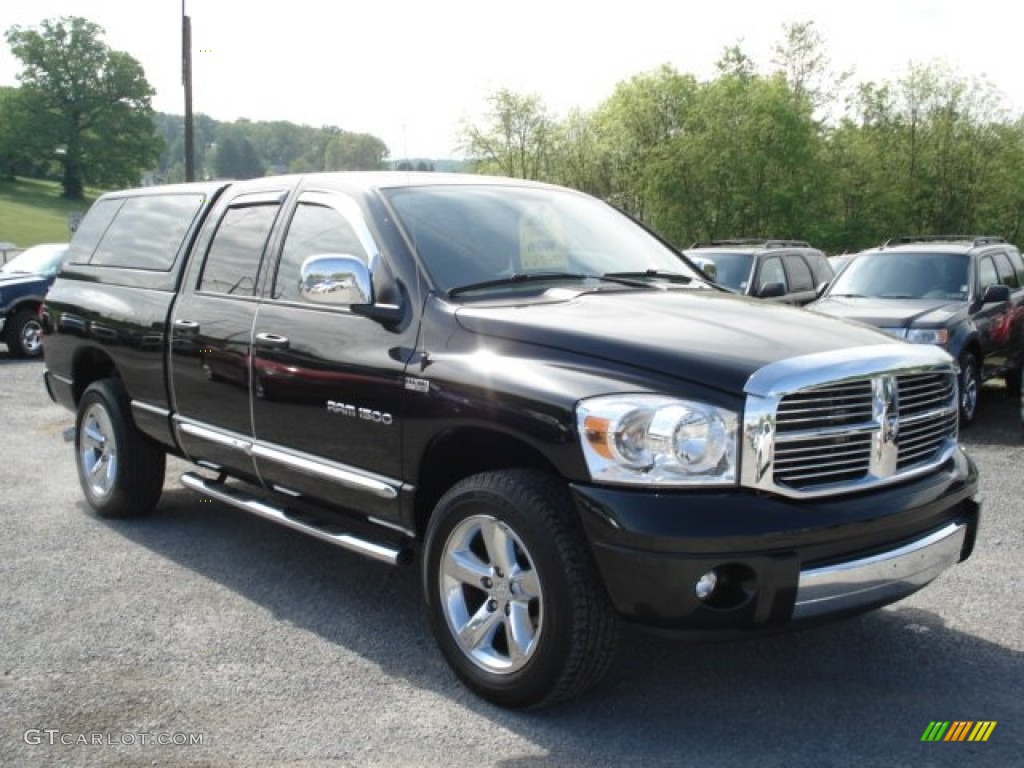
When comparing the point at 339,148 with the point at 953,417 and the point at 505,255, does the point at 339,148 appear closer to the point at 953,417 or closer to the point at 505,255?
the point at 505,255

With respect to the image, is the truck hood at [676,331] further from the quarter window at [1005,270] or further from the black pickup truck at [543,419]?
the quarter window at [1005,270]

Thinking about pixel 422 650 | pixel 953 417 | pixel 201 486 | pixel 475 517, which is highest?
pixel 953 417

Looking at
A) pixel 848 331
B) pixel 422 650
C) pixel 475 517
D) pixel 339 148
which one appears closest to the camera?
pixel 475 517

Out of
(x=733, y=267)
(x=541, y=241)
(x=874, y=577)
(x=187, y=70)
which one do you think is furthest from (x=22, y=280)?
(x=874, y=577)

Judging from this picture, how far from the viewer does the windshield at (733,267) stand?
12.7 meters

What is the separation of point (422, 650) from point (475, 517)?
2.95 feet

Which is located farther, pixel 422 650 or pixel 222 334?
pixel 222 334

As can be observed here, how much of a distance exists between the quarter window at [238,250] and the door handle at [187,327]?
0.19m

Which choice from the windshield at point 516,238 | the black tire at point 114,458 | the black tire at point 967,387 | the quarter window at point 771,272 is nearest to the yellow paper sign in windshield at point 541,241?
the windshield at point 516,238

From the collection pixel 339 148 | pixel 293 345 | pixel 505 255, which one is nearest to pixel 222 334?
pixel 293 345

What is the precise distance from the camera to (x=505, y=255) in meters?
4.43

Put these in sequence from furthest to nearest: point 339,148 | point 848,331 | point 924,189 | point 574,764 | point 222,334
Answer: point 924,189, point 339,148, point 222,334, point 848,331, point 574,764

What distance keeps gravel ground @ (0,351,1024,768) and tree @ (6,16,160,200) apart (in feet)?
300

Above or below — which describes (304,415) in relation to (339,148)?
below
